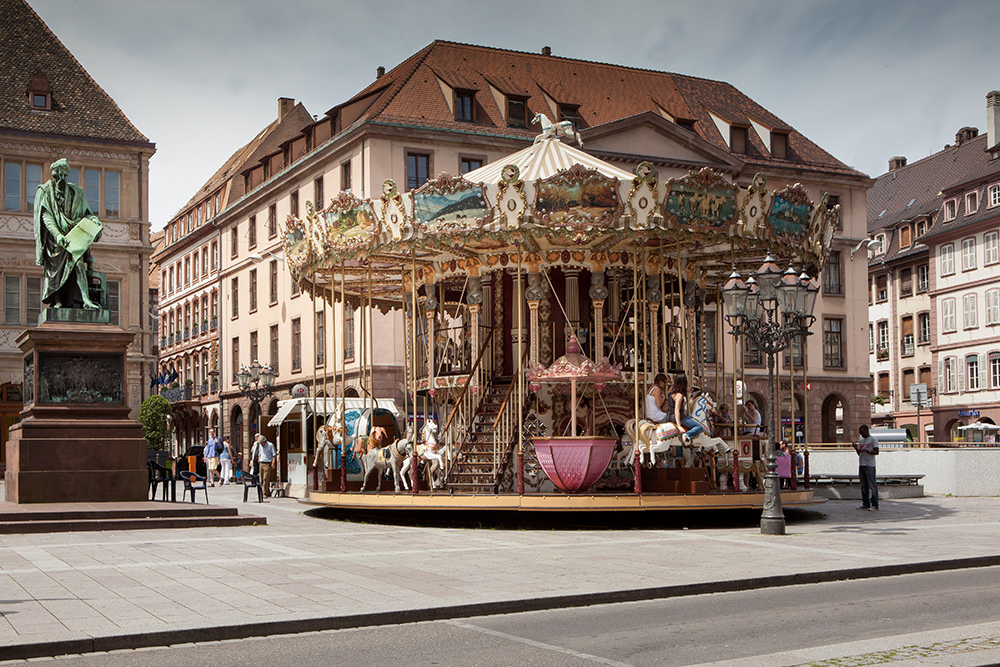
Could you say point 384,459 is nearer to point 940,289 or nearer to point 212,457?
point 212,457

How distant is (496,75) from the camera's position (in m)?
53.2

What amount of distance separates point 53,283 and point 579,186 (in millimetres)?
9311

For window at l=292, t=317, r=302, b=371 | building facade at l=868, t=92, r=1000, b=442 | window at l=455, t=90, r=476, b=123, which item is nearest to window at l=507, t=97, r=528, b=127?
window at l=455, t=90, r=476, b=123

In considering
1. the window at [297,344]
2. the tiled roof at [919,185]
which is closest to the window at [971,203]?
the tiled roof at [919,185]

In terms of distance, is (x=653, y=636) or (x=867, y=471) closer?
(x=653, y=636)

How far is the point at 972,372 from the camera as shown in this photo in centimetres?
6209

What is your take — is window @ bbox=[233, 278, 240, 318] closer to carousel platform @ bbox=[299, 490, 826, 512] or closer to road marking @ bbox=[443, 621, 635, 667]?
carousel platform @ bbox=[299, 490, 826, 512]

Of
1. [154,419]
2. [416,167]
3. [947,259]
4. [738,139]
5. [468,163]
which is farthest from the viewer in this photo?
[947,259]

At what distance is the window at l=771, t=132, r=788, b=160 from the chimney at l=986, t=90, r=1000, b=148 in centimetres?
1463

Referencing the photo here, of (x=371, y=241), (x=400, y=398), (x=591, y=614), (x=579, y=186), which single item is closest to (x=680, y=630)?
(x=591, y=614)

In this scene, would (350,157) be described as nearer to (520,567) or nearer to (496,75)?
(496,75)

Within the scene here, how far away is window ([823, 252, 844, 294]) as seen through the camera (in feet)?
195

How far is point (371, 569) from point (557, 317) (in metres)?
10.7

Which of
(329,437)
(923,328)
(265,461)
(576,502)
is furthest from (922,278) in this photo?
(576,502)
